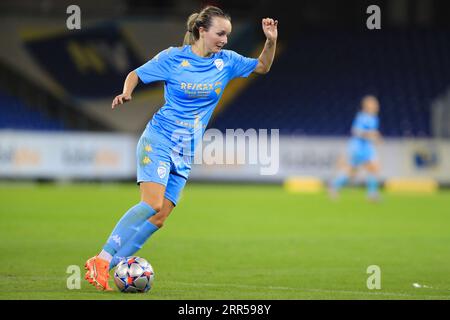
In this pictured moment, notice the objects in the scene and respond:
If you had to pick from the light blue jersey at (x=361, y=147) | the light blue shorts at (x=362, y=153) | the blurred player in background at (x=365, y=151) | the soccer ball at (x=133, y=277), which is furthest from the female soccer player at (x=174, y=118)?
the light blue shorts at (x=362, y=153)

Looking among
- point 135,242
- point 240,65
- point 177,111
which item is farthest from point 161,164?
point 240,65

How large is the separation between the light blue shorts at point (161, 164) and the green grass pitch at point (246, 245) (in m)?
0.97

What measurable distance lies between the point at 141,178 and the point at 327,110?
24400 millimetres

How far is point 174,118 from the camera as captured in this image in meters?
8.39

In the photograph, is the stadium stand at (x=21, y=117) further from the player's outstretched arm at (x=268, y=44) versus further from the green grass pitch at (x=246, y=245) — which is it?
the player's outstretched arm at (x=268, y=44)

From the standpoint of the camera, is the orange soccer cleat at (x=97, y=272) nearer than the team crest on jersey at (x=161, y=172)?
Yes

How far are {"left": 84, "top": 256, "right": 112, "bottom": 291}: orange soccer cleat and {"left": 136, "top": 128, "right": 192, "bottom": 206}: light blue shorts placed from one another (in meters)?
0.80

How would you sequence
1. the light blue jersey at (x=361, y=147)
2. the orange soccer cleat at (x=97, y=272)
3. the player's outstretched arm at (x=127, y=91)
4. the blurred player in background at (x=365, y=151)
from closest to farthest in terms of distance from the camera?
the player's outstretched arm at (x=127, y=91)
the orange soccer cleat at (x=97, y=272)
the blurred player in background at (x=365, y=151)
the light blue jersey at (x=361, y=147)

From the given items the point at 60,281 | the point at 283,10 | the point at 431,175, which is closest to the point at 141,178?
the point at 60,281

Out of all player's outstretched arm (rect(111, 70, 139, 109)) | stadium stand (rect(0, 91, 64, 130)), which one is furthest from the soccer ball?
stadium stand (rect(0, 91, 64, 130))

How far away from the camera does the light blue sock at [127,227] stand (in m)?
8.20

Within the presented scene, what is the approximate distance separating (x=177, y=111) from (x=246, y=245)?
16.0ft
